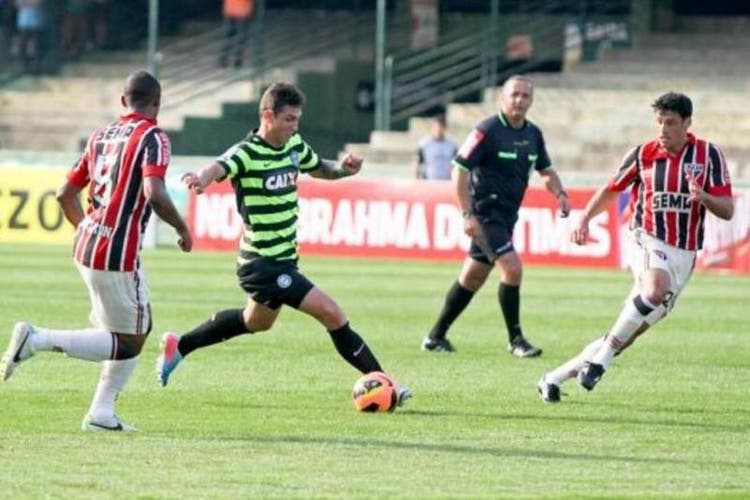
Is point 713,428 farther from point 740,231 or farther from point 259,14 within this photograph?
point 259,14

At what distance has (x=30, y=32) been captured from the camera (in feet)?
130

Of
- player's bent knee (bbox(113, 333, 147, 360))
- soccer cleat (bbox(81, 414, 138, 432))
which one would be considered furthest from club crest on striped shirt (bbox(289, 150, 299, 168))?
soccer cleat (bbox(81, 414, 138, 432))

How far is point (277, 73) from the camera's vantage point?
127 feet

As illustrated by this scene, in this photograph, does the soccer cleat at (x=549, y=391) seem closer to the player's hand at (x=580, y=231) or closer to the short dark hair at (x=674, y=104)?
the player's hand at (x=580, y=231)

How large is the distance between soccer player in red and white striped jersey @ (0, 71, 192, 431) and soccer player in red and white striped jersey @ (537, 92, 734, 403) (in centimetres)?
300

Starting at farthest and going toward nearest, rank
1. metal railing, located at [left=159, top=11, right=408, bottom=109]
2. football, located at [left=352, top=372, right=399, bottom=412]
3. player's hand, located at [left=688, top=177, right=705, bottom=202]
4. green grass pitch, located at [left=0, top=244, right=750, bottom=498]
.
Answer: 1. metal railing, located at [left=159, top=11, right=408, bottom=109]
2. player's hand, located at [left=688, top=177, right=705, bottom=202]
3. football, located at [left=352, top=372, right=399, bottom=412]
4. green grass pitch, located at [left=0, top=244, right=750, bottom=498]

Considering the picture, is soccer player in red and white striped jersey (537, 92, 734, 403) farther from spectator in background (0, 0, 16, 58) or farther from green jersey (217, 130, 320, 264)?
spectator in background (0, 0, 16, 58)

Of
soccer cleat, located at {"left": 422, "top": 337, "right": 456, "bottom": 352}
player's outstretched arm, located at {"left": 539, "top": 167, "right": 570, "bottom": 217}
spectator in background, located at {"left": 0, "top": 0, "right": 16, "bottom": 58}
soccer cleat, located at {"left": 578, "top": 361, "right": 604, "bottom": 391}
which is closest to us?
soccer cleat, located at {"left": 578, "top": 361, "right": 604, "bottom": 391}

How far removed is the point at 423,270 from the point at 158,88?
1506cm

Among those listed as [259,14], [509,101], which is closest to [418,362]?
[509,101]

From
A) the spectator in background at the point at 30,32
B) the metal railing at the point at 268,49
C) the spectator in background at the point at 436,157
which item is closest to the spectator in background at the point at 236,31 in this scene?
the metal railing at the point at 268,49

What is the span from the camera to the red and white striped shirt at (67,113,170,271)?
11.2m

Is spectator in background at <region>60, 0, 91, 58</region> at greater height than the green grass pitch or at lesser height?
greater

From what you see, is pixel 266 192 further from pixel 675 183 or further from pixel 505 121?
pixel 505 121
